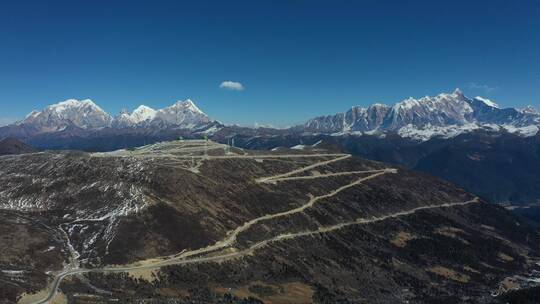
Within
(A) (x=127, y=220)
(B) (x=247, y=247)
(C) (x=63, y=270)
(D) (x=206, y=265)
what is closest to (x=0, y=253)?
(C) (x=63, y=270)

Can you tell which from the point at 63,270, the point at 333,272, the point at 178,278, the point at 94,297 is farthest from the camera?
the point at 333,272

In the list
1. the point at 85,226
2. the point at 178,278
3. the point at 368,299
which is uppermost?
the point at 85,226

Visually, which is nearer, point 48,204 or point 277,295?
point 277,295

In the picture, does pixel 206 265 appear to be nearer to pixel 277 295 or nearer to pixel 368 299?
pixel 277 295

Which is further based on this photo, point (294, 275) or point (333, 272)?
point (333, 272)

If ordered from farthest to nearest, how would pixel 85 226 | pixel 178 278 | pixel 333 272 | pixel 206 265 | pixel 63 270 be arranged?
pixel 333 272 → pixel 85 226 → pixel 206 265 → pixel 178 278 → pixel 63 270

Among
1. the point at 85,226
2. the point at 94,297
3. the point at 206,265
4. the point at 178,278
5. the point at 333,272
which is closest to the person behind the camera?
the point at 94,297

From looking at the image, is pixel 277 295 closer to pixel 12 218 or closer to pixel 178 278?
pixel 178 278

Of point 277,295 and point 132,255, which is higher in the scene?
point 132,255

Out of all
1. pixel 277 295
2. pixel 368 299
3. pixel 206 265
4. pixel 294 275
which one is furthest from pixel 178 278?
pixel 368 299
